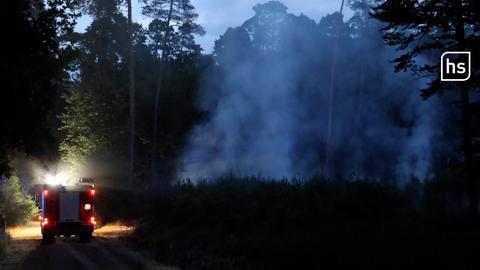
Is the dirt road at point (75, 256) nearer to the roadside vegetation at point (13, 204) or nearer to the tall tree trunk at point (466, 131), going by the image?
the roadside vegetation at point (13, 204)

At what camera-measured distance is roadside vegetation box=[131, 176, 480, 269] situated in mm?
12453

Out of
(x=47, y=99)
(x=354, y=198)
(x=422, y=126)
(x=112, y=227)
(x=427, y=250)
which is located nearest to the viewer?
(x=427, y=250)

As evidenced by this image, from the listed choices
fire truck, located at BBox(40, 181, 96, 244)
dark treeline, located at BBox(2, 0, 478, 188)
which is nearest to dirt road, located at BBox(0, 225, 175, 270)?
fire truck, located at BBox(40, 181, 96, 244)

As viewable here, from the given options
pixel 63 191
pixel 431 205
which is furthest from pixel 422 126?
pixel 63 191

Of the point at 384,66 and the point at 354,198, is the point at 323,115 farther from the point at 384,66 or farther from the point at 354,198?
the point at 354,198

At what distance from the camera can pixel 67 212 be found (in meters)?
24.0

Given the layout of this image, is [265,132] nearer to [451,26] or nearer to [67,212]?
[67,212]

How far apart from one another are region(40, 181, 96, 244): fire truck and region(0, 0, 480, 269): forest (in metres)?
2.04

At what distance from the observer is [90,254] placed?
1920 cm

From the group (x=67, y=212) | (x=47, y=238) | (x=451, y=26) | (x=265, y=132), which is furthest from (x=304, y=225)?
(x=265, y=132)

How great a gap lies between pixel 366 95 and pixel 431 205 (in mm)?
22312

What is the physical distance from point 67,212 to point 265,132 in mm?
19057

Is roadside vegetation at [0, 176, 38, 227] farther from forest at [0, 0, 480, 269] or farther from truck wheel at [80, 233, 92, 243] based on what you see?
truck wheel at [80, 233, 92, 243]

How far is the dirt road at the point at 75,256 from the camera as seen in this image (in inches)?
648
